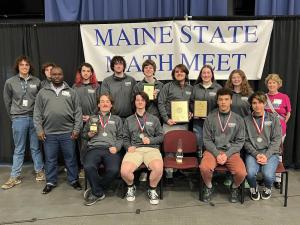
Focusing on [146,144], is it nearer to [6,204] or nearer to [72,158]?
[72,158]

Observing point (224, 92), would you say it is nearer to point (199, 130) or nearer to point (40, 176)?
point (199, 130)

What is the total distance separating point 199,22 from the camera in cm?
448

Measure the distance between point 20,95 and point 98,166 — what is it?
1423mm

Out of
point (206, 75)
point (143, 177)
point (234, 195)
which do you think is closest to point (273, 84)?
point (206, 75)

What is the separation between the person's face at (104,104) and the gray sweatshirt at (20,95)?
0.95 m

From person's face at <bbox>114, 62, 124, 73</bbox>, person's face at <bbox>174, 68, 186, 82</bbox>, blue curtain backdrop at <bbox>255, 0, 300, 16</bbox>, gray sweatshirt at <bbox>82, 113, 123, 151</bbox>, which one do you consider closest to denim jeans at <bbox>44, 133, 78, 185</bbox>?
gray sweatshirt at <bbox>82, 113, 123, 151</bbox>

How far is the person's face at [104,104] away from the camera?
3.97m

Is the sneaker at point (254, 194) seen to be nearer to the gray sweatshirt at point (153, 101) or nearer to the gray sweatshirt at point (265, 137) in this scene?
the gray sweatshirt at point (265, 137)

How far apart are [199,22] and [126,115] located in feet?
5.25

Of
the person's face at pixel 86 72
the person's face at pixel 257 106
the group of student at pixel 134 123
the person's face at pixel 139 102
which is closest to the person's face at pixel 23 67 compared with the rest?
the group of student at pixel 134 123

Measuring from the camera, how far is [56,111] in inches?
156

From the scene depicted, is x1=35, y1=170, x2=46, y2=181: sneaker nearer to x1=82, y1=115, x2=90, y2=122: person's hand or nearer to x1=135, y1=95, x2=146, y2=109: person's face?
x1=82, y1=115, x2=90, y2=122: person's hand

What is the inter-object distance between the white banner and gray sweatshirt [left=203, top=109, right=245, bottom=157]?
93 centimetres

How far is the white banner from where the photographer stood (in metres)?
4.46
